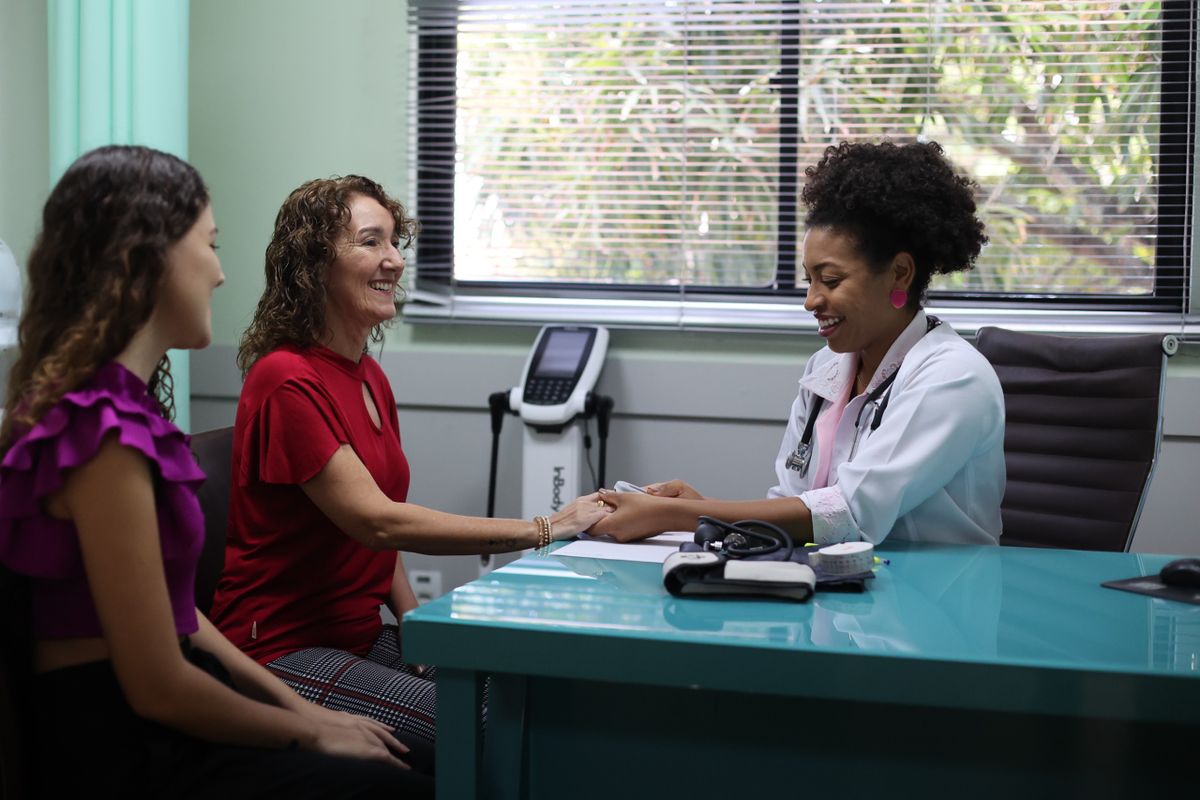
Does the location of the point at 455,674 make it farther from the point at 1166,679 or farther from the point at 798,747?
the point at 1166,679

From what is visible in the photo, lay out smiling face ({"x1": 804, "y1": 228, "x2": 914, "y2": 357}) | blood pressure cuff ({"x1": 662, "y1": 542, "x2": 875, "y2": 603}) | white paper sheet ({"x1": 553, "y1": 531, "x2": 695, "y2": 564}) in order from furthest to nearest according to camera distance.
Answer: smiling face ({"x1": 804, "y1": 228, "x2": 914, "y2": 357})
white paper sheet ({"x1": 553, "y1": 531, "x2": 695, "y2": 564})
blood pressure cuff ({"x1": 662, "y1": 542, "x2": 875, "y2": 603})

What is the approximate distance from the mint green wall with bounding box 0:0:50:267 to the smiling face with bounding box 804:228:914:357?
2.30m

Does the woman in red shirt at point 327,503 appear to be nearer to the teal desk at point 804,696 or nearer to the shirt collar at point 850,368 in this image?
the teal desk at point 804,696

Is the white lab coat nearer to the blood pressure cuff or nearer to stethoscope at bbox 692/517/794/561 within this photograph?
stethoscope at bbox 692/517/794/561

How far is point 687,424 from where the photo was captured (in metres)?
2.95

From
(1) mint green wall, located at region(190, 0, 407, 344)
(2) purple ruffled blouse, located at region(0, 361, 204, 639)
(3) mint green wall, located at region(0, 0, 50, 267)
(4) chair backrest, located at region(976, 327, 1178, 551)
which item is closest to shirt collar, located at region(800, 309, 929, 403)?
(4) chair backrest, located at region(976, 327, 1178, 551)

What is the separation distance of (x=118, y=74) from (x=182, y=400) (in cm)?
83

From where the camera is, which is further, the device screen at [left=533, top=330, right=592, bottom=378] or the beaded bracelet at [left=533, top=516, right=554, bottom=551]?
the device screen at [left=533, top=330, right=592, bottom=378]

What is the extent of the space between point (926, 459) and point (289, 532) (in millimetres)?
980

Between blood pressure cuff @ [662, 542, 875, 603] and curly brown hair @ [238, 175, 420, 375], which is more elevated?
curly brown hair @ [238, 175, 420, 375]

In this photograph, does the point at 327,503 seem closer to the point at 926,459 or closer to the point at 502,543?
the point at 502,543

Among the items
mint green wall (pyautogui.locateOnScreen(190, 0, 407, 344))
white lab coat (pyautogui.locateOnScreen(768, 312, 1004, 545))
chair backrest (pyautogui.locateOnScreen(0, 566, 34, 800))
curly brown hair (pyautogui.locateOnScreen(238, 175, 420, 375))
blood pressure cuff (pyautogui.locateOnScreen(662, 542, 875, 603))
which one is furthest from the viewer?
mint green wall (pyautogui.locateOnScreen(190, 0, 407, 344))

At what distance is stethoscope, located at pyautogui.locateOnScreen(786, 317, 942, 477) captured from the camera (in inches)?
71.5

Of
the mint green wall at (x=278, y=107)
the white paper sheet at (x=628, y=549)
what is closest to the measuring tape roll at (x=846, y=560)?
the white paper sheet at (x=628, y=549)
